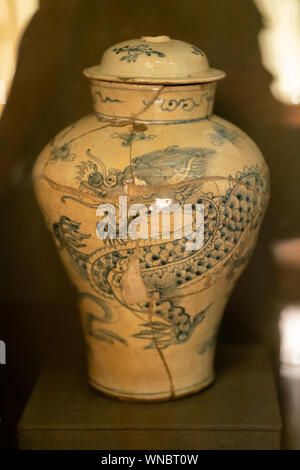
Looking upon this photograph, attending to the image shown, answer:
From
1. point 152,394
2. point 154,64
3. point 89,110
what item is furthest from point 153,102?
point 152,394

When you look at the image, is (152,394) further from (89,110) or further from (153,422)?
(89,110)

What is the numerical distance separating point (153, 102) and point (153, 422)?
57 centimetres

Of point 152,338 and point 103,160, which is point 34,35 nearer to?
point 103,160

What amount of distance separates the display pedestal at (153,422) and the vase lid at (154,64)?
1.97 feet

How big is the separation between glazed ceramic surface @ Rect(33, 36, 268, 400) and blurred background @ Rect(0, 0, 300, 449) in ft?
0.76

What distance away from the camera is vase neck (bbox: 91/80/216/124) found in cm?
127

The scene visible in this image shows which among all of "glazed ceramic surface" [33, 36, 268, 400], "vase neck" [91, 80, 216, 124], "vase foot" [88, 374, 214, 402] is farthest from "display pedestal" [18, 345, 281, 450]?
"vase neck" [91, 80, 216, 124]

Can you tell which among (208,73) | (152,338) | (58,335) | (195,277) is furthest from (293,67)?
(58,335)

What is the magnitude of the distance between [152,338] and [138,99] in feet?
1.42

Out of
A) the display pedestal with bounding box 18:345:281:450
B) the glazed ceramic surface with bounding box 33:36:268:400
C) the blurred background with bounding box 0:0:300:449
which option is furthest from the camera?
the blurred background with bounding box 0:0:300:449

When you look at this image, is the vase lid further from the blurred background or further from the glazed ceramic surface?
the blurred background

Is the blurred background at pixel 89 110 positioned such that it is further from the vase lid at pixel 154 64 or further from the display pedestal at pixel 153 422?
the vase lid at pixel 154 64

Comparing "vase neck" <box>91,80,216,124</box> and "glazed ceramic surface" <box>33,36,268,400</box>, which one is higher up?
"vase neck" <box>91,80,216,124</box>

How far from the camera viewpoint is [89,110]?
1575 millimetres
